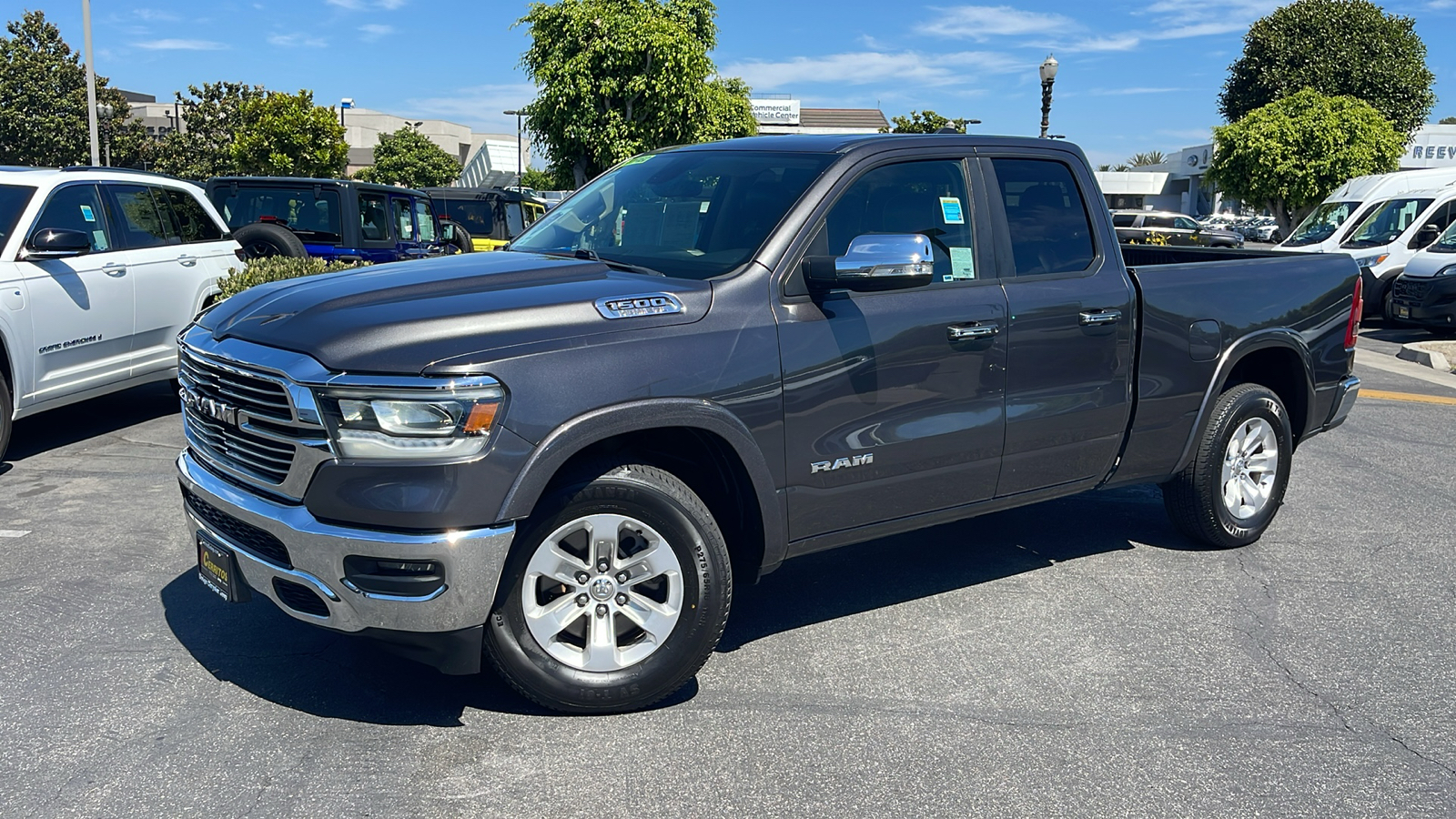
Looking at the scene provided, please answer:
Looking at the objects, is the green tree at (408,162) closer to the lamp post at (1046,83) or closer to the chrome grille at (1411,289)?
the lamp post at (1046,83)

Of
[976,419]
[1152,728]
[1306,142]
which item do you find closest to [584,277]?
[976,419]

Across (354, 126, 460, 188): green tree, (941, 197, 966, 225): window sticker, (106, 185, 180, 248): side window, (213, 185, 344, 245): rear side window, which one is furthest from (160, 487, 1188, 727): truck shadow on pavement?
(354, 126, 460, 188): green tree

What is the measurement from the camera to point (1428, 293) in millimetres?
15984

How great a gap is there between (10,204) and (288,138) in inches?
1521

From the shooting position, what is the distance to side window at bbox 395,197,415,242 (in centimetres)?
1398

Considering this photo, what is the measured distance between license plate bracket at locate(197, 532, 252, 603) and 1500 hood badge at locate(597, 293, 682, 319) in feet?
4.75

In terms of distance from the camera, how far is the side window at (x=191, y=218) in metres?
9.09

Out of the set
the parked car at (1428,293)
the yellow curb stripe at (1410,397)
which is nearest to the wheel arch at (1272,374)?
the yellow curb stripe at (1410,397)

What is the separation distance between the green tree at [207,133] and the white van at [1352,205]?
42864 millimetres

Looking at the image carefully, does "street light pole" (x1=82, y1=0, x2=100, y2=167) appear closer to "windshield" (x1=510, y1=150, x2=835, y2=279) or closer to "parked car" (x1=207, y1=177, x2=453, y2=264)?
"parked car" (x1=207, y1=177, x2=453, y2=264)

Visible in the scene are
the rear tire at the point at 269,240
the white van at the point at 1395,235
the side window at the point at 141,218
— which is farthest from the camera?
the white van at the point at 1395,235

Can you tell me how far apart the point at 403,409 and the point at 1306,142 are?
36949mm

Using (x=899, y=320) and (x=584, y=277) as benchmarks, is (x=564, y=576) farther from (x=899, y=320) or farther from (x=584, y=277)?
(x=899, y=320)

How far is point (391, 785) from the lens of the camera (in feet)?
11.3
